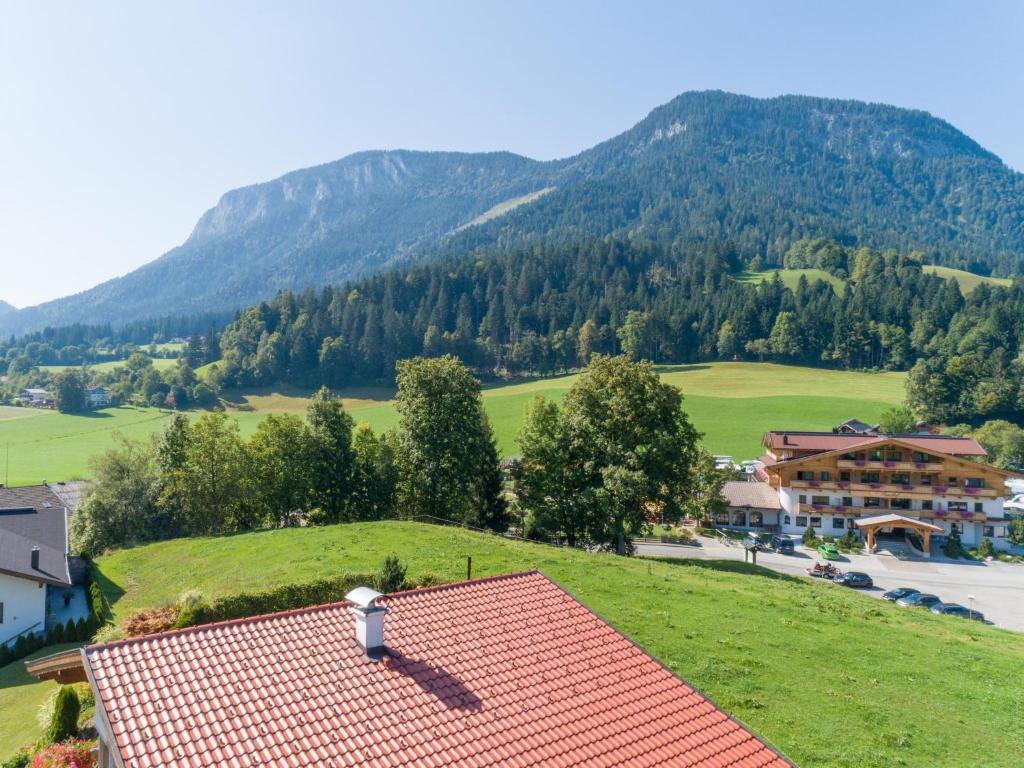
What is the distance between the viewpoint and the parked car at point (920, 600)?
1572 inches

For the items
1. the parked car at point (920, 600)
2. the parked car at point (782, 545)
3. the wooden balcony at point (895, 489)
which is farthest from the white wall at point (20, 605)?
the wooden balcony at point (895, 489)

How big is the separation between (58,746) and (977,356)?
137m

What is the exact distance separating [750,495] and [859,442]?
491 inches

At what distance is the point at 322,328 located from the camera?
507 feet

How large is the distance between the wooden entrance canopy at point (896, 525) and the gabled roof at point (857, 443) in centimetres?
813

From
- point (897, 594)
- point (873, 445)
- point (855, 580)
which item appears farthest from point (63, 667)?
point (873, 445)

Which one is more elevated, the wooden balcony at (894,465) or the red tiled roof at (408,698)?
the red tiled roof at (408,698)

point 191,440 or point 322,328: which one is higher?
point 322,328

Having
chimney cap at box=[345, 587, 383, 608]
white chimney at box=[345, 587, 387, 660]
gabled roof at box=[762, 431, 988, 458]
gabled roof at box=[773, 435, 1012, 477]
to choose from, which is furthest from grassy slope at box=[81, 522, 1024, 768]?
gabled roof at box=[762, 431, 988, 458]

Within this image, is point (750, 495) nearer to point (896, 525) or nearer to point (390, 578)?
point (896, 525)

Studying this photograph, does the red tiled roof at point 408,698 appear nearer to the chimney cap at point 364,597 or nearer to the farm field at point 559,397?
the chimney cap at point 364,597

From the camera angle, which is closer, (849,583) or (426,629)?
(426,629)

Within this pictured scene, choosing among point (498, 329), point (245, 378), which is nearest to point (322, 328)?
point (245, 378)

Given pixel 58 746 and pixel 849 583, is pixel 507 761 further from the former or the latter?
pixel 849 583
